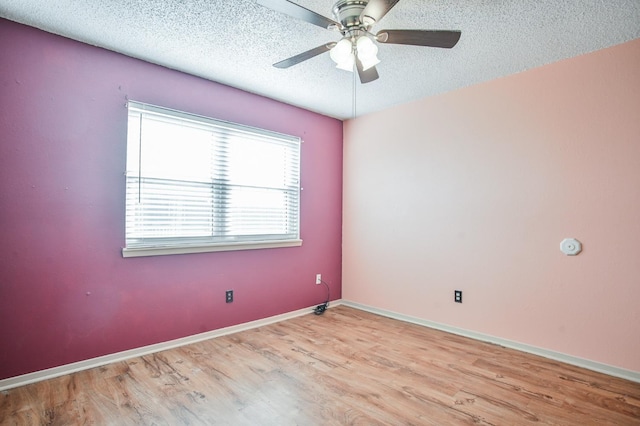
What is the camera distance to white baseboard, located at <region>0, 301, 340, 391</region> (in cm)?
208

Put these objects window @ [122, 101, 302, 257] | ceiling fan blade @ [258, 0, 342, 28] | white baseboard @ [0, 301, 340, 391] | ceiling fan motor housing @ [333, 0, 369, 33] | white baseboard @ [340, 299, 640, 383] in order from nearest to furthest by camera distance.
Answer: ceiling fan blade @ [258, 0, 342, 28]
ceiling fan motor housing @ [333, 0, 369, 33]
white baseboard @ [0, 301, 340, 391]
white baseboard @ [340, 299, 640, 383]
window @ [122, 101, 302, 257]

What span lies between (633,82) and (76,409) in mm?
4103

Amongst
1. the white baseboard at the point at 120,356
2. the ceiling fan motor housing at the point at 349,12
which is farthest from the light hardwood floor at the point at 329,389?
the ceiling fan motor housing at the point at 349,12

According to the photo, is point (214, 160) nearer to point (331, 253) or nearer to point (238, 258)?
point (238, 258)

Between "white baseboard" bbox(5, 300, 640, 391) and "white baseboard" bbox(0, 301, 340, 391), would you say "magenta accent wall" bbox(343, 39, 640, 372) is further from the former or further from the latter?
"white baseboard" bbox(0, 301, 340, 391)

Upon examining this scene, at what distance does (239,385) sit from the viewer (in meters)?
2.10

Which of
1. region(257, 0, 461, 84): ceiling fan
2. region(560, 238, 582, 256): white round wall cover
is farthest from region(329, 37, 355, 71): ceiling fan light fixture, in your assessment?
region(560, 238, 582, 256): white round wall cover

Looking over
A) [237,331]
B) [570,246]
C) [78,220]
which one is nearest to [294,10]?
[78,220]

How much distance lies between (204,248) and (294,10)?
206cm

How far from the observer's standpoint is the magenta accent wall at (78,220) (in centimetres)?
208

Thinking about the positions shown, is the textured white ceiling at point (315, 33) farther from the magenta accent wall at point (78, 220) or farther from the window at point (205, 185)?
the window at point (205, 185)

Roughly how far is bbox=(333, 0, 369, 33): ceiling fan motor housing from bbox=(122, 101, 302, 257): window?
5.38 feet

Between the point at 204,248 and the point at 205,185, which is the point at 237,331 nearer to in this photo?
the point at 204,248

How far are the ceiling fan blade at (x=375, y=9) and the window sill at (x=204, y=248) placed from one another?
2.17 meters
